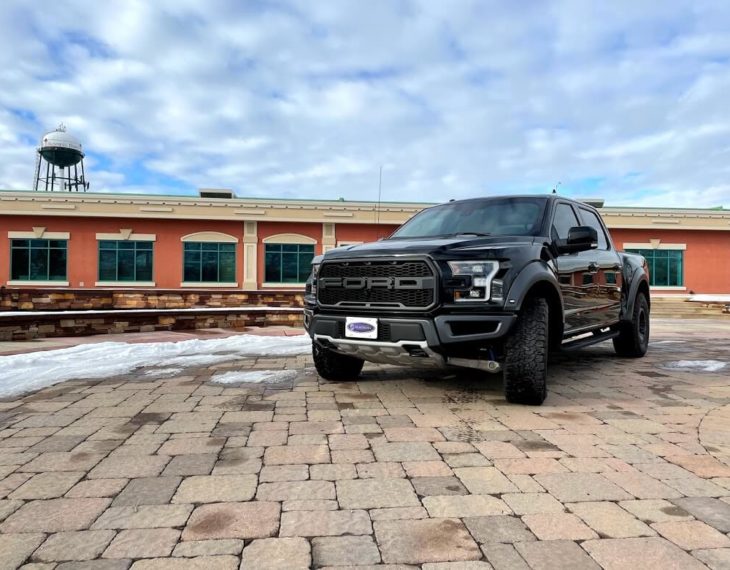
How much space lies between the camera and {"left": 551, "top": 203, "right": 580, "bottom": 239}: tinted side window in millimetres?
5122

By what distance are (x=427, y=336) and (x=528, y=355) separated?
0.85 meters

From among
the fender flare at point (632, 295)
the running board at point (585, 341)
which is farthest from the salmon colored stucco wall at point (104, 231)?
the running board at point (585, 341)

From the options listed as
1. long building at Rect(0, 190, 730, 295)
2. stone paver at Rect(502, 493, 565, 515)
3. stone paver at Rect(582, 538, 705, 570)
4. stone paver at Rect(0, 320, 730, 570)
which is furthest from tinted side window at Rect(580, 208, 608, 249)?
long building at Rect(0, 190, 730, 295)

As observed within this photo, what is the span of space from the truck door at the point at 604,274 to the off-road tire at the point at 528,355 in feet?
5.62

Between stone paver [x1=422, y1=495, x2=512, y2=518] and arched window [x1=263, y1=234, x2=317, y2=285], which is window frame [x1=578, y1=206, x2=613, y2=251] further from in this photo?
arched window [x1=263, y1=234, x2=317, y2=285]

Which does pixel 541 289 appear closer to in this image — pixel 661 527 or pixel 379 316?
pixel 379 316

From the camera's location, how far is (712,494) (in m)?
2.60

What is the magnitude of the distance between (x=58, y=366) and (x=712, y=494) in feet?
21.3

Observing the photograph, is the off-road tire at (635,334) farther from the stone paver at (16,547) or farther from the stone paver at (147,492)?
the stone paver at (16,547)

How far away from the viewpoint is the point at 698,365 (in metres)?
6.62

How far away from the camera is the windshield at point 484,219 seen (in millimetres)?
4926

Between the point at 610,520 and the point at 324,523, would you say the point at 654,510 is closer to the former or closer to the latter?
the point at 610,520

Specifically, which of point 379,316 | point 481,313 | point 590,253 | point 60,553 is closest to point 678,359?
point 590,253

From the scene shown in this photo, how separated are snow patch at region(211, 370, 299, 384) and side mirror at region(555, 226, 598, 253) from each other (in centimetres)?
316
